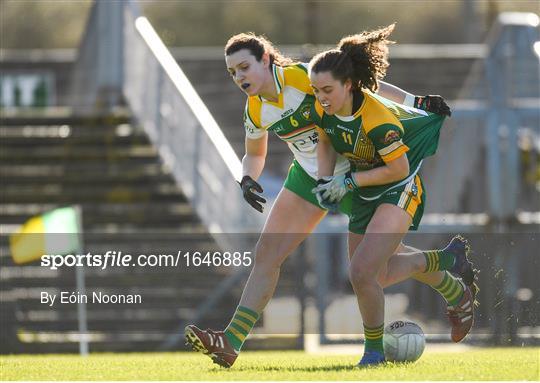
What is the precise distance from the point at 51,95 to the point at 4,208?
10905 millimetres

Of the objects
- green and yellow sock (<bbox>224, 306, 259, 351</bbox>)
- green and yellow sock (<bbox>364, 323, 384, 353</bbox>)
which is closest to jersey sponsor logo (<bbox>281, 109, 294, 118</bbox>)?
green and yellow sock (<bbox>224, 306, 259, 351</bbox>)

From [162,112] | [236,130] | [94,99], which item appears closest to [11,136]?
[94,99]

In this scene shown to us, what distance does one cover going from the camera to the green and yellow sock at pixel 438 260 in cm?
903

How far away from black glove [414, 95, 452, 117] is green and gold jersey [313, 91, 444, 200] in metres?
0.03

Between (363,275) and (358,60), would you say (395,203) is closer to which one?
(363,275)

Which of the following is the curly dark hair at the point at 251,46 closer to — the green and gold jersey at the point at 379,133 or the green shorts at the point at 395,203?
the green and gold jersey at the point at 379,133

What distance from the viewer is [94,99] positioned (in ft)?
64.9

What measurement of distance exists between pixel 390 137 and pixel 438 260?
1148 millimetres

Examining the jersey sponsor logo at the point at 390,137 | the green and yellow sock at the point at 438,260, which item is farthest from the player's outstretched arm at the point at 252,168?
the green and yellow sock at the point at 438,260

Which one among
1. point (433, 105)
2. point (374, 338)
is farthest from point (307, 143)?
point (374, 338)

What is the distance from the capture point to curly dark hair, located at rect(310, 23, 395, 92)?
831cm

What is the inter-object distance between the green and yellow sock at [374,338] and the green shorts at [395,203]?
0.64 metres

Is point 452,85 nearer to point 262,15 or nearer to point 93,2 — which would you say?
point 93,2

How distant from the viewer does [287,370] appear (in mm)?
8547
